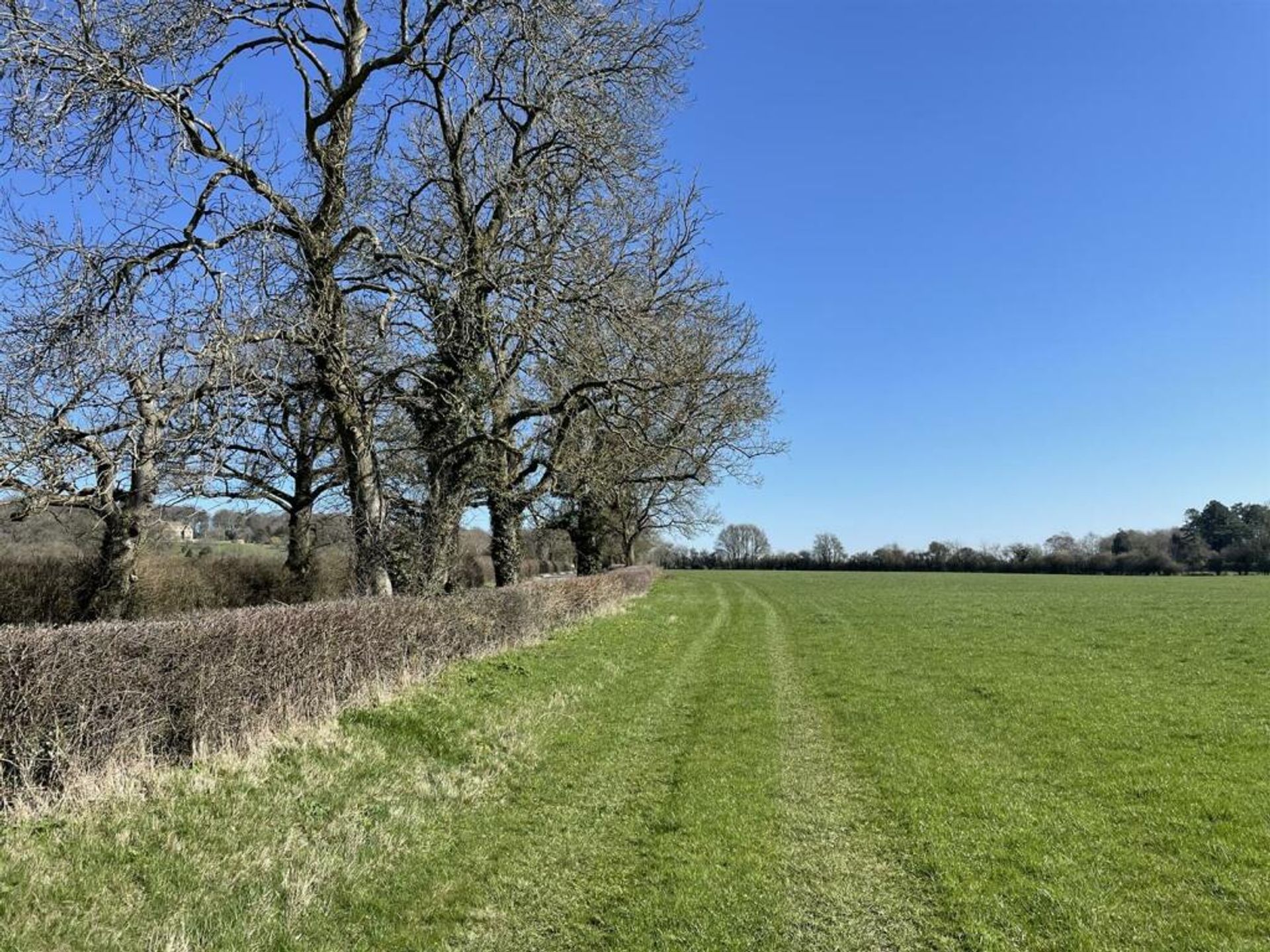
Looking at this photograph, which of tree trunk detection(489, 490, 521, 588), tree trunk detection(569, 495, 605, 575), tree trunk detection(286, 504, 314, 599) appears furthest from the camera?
tree trunk detection(569, 495, 605, 575)

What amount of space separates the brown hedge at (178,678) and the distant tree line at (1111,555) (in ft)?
295

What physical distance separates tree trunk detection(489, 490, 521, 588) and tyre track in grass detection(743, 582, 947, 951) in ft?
40.8

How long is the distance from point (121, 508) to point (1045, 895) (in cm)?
1128

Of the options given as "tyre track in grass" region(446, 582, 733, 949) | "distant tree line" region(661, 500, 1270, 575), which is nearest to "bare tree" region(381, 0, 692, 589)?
"tyre track in grass" region(446, 582, 733, 949)

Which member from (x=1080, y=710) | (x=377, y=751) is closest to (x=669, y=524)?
(x=1080, y=710)

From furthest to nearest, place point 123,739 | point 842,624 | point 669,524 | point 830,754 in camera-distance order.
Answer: point 669,524, point 842,624, point 830,754, point 123,739

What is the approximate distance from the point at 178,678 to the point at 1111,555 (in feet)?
327

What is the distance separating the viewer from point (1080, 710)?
10070mm

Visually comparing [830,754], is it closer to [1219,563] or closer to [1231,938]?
[1231,938]

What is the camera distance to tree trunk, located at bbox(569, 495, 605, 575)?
3177 cm

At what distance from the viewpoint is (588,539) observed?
33.1 m

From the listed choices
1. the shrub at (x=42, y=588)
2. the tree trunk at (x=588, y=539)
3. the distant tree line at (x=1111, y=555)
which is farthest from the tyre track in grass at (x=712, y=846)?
the distant tree line at (x=1111, y=555)

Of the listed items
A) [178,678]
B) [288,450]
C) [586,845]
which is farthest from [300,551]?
[586,845]

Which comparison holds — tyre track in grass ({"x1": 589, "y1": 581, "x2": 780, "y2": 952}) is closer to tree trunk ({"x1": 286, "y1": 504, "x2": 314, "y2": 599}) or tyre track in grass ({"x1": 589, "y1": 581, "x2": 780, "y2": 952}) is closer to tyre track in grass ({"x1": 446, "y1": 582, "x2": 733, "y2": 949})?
tyre track in grass ({"x1": 446, "y1": 582, "x2": 733, "y2": 949})
